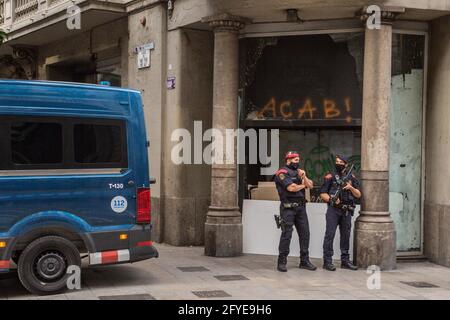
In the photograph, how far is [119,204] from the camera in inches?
308

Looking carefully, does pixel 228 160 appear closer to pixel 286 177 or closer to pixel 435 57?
pixel 286 177

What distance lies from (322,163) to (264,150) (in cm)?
107

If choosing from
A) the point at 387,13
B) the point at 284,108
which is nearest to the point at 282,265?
the point at 284,108

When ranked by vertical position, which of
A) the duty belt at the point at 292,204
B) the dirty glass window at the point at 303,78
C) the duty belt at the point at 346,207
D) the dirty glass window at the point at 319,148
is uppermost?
the dirty glass window at the point at 303,78

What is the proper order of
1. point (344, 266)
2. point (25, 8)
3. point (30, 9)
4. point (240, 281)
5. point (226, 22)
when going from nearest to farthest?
point (240, 281) → point (344, 266) → point (226, 22) → point (30, 9) → point (25, 8)

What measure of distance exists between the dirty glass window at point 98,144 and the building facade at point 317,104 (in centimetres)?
310

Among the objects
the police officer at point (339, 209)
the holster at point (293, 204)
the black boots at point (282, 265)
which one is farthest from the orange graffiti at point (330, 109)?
the black boots at point (282, 265)

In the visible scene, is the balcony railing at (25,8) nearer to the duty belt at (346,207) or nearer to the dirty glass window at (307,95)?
the dirty glass window at (307,95)

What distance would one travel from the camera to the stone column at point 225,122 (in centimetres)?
1066

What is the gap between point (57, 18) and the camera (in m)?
14.5

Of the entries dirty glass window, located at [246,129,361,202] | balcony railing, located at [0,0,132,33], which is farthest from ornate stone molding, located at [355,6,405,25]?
balcony railing, located at [0,0,132,33]

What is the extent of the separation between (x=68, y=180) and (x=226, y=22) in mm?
4492

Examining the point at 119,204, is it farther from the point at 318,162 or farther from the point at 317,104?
the point at 317,104

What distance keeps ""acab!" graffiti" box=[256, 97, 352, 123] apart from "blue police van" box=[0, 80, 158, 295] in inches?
140
